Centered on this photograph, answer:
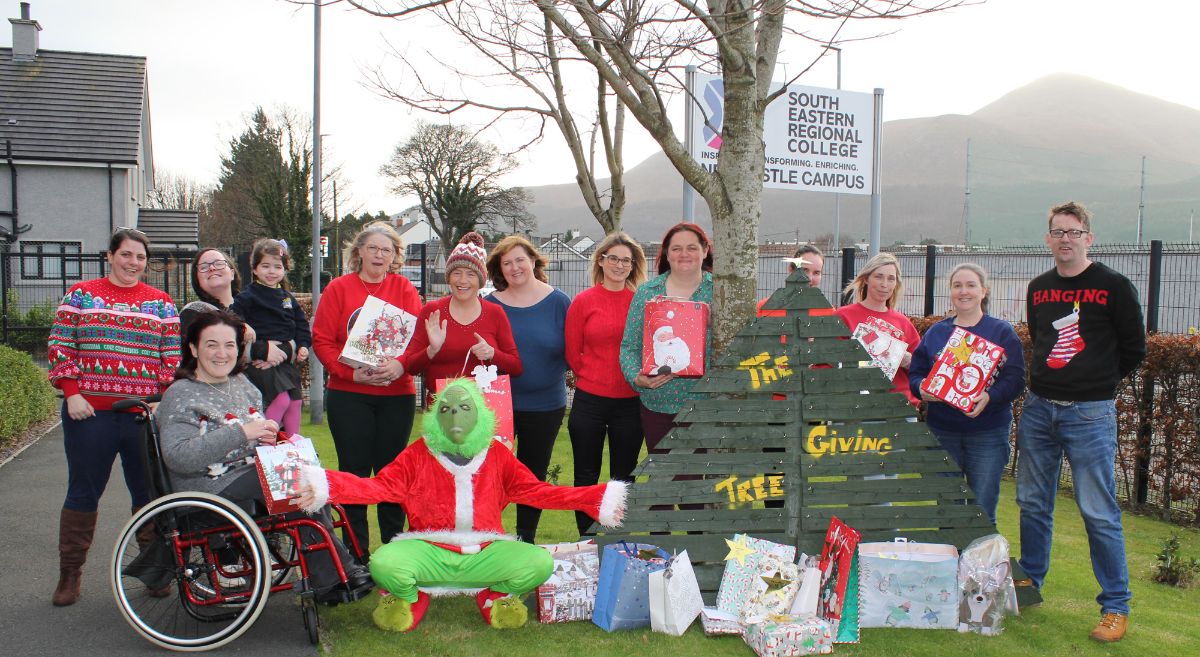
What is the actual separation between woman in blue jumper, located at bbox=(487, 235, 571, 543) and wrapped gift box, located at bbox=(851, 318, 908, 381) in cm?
182

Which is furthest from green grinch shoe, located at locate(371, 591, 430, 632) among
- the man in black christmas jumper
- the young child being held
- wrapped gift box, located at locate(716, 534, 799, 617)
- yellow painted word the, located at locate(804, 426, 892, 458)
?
the man in black christmas jumper

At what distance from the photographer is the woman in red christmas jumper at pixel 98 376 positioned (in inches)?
169

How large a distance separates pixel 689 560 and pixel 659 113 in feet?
8.41

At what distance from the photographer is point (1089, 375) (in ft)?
13.4

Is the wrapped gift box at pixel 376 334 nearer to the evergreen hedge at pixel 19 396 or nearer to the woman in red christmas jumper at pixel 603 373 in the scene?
the woman in red christmas jumper at pixel 603 373

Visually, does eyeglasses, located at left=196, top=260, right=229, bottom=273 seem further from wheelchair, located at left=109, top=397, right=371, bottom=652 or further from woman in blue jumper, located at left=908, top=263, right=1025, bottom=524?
woman in blue jumper, located at left=908, top=263, right=1025, bottom=524

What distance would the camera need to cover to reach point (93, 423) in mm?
4305

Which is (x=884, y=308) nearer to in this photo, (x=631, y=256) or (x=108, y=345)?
(x=631, y=256)

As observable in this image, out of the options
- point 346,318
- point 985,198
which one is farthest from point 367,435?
point 985,198

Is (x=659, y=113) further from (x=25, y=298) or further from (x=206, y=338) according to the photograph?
(x=25, y=298)

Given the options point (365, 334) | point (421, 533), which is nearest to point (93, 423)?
point (365, 334)

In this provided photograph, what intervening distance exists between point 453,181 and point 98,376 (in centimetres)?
4926

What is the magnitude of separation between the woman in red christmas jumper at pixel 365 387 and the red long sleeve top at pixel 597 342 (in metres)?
0.97

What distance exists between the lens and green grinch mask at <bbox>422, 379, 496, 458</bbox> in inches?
154
